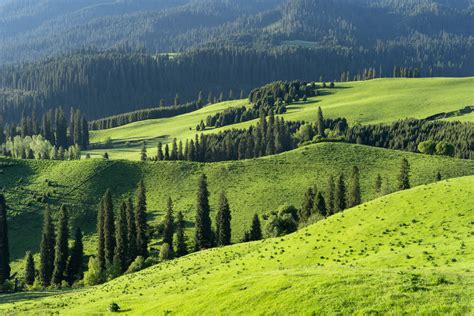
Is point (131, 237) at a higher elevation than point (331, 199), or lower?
lower

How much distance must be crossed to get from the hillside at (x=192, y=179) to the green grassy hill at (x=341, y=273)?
52522 millimetres

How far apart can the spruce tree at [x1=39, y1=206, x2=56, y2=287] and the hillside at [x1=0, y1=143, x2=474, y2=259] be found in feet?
57.0

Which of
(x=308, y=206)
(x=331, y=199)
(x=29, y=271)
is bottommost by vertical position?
(x=29, y=271)

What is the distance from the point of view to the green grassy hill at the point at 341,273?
27.5 m

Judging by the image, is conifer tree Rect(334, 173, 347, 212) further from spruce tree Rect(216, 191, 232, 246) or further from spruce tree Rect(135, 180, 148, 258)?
spruce tree Rect(135, 180, 148, 258)

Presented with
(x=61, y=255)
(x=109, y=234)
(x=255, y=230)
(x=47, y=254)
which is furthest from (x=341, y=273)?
(x=47, y=254)

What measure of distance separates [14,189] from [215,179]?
53520 millimetres

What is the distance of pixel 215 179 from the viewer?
461 feet

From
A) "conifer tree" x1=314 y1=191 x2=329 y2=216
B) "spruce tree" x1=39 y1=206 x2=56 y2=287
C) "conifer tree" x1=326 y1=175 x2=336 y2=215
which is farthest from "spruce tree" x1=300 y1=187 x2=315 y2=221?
"spruce tree" x1=39 y1=206 x2=56 y2=287

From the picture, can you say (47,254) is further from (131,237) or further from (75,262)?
(131,237)

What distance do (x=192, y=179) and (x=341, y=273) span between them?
367 ft

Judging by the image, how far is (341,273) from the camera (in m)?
31.4

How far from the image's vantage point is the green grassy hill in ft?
90.3

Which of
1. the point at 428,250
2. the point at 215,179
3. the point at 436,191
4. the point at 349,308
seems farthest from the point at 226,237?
the point at 349,308
